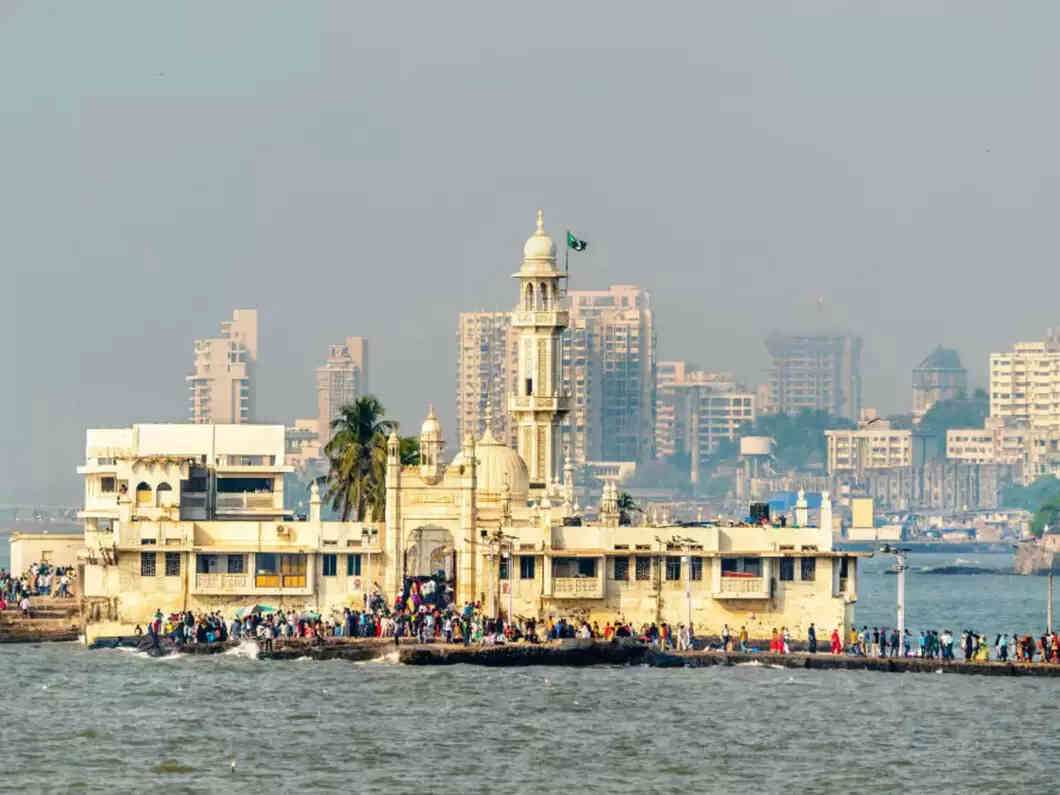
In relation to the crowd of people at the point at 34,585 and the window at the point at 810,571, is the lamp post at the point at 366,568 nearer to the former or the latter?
the crowd of people at the point at 34,585

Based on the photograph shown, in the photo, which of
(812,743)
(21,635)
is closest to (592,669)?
(812,743)

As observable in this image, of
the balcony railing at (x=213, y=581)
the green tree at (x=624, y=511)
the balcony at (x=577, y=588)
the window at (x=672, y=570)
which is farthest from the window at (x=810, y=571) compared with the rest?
the balcony railing at (x=213, y=581)

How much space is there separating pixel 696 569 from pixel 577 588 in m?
4.40

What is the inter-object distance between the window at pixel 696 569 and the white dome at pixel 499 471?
8.28 meters

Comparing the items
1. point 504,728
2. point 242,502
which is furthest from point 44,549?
point 504,728

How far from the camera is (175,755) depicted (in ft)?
251

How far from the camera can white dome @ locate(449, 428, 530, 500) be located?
109m

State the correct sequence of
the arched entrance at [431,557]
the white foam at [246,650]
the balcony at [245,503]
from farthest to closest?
1. the balcony at [245,503]
2. the arched entrance at [431,557]
3. the white foam at [246,650]

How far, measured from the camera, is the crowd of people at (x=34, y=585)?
115 meters

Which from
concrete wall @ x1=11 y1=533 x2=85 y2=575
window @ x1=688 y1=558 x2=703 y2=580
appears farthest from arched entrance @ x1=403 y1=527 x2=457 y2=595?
concrete wall @ x1=11 y1=533 x2=85 y2=575

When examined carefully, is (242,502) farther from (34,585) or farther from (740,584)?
(740,584)

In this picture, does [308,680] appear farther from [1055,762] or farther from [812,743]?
[1055,762]

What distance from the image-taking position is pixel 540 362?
11562cm

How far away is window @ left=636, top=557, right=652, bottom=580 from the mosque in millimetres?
52
